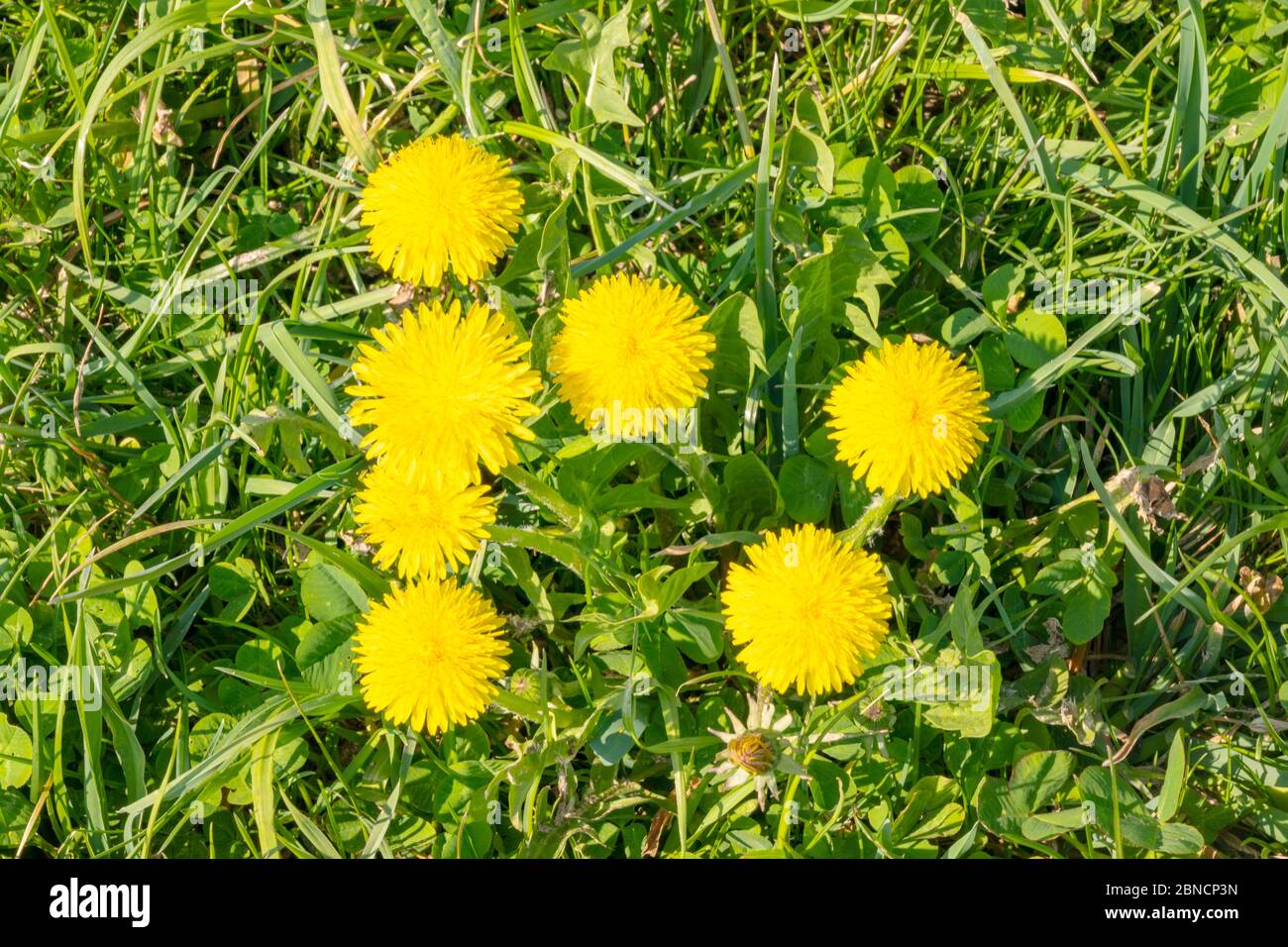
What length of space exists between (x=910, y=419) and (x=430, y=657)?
955 millimetres

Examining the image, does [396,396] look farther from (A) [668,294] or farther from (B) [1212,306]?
(B) [1212,306]

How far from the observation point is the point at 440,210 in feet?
6.08

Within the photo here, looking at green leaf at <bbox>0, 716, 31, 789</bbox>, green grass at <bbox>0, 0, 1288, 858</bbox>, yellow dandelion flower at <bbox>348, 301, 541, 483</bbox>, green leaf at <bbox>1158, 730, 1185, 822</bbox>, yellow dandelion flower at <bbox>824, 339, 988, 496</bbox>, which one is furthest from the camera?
green leaf at <bbox>0, 716, 31, 789</bbox>

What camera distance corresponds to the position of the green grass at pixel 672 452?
212cm

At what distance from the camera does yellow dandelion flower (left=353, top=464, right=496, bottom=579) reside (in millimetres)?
1865

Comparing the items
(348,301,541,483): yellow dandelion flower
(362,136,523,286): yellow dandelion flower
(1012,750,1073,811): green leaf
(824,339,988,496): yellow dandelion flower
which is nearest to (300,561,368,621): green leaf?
(348,301,541,483): yellow dandelion flower

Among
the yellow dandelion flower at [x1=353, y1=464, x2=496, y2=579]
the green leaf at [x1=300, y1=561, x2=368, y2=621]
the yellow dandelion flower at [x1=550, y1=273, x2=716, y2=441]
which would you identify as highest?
the yellow dandelion flower at [x1=550, y1=273, x2=716, y2=441]

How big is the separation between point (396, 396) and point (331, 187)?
Answer: 3.08ft

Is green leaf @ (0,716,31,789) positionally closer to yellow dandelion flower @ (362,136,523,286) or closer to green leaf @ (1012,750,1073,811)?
yellow dandelion flower @ (362,136,523,286)

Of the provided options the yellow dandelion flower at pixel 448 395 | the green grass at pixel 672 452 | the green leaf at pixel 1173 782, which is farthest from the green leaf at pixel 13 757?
the green leaf at pixel 1173 782

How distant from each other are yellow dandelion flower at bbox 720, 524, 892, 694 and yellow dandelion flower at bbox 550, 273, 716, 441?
1.07 feet

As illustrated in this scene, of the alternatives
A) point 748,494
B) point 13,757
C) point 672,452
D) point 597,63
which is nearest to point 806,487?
point 748,494

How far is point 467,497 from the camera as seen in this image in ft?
6.16

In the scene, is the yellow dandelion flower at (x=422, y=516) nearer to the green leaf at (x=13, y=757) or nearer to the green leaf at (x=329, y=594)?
the green leaf at (x=329, y=594)
